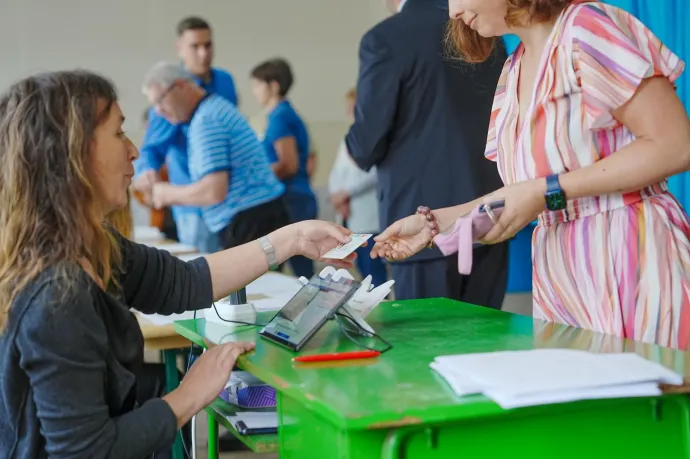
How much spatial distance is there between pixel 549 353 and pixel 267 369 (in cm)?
45

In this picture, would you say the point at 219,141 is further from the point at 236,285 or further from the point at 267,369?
the point at 267,369

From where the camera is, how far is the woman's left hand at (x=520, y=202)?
5.55ft

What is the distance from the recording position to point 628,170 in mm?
1614

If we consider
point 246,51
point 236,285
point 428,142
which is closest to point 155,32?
point 246,51

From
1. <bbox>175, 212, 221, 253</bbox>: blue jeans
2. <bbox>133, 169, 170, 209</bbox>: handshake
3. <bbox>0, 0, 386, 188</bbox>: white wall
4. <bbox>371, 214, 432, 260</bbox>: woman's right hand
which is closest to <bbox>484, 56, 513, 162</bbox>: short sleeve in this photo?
<bbox>371, 214, 432, 260</bbox>: woman's right hand

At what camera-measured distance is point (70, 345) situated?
139 cm

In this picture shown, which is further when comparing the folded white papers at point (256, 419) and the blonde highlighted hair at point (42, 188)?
the folded white papers at point (256, 419)

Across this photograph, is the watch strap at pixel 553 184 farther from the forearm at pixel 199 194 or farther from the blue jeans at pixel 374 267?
the blue jeans at pixel 374 267

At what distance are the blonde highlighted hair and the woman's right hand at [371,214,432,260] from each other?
2.17ft

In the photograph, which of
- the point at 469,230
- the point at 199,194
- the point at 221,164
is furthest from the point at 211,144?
the point at 469,230

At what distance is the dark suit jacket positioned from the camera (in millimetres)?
2875

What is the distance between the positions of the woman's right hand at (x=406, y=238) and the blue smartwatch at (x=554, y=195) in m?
0.29

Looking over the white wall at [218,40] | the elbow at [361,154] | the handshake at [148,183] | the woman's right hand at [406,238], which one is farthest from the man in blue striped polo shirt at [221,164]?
the white wall at [218,40]

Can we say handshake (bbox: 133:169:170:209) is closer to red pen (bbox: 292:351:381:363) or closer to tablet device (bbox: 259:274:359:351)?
tablet device (bbox: 259:274:359:351)
